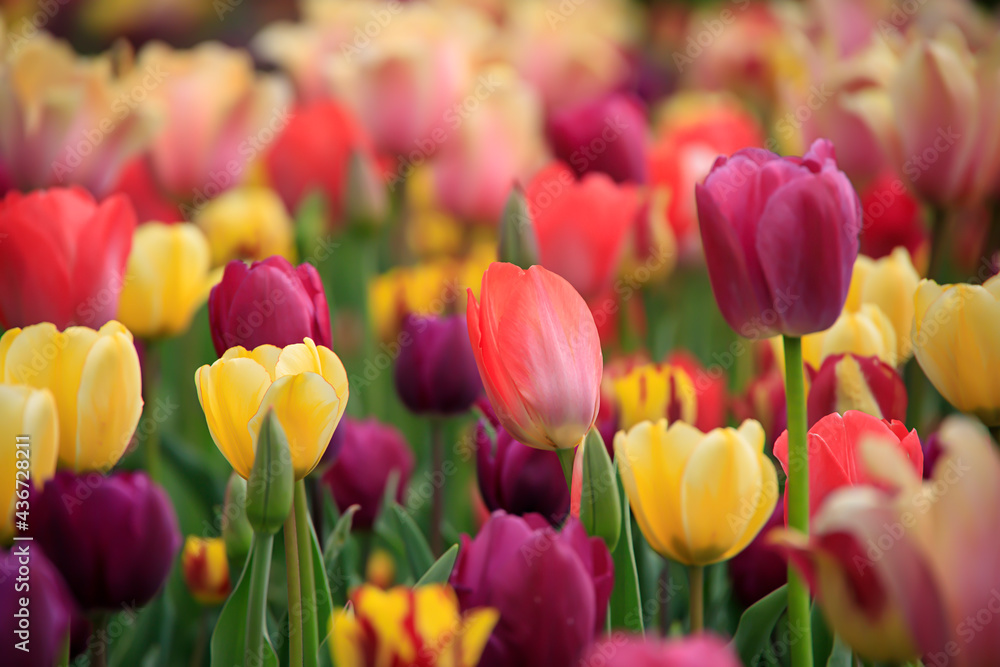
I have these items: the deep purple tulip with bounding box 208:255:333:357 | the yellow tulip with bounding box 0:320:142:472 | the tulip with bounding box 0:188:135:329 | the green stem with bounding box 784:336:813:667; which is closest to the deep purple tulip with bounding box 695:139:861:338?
the green stem with bounding box 784:336:813:667

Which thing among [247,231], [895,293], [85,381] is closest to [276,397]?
[85,381]

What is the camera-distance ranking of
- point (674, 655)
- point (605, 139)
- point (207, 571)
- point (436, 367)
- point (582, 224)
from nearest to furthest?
1. point (674, 655)
2. point (207, 571)
3. point (436, 367)
4. point (582, 224)
5. point (605, 139)

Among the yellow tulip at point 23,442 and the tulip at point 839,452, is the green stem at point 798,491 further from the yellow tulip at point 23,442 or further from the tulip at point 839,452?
the yellow tulip at point 23,442

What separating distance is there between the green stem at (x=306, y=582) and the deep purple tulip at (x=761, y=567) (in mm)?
282

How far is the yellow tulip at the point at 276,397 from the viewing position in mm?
490

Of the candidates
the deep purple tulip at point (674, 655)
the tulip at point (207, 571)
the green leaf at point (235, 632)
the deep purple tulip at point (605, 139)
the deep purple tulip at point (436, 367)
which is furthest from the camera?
the deep purple tulip at point (605, 139)

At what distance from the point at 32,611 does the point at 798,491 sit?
14.8 inches

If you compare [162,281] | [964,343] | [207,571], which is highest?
[964,343]

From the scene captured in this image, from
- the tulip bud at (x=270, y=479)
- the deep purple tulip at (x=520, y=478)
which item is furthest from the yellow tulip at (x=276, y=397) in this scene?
the deep purple tulip at (x=520, y=478)

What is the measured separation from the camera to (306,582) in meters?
0.55

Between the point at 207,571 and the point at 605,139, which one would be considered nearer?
the point at 207,571

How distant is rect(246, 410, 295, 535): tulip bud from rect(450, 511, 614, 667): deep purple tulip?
0.10 meters

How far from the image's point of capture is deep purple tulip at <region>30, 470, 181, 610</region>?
539 mm

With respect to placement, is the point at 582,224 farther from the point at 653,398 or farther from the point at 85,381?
the point at 85,381
